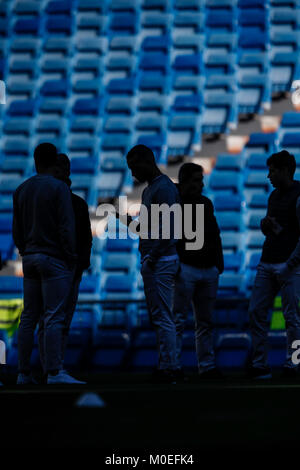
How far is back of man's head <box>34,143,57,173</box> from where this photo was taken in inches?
179

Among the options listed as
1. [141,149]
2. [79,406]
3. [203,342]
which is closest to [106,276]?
[203,342]

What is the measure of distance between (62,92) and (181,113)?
1708 millimetres

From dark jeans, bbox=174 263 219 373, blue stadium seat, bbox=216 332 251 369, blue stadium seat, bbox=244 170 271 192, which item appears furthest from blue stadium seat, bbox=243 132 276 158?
dark jeans, bbox=174 263 219 373

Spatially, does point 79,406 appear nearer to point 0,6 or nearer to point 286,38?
point 286,38

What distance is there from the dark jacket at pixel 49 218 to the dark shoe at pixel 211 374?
1.24 metres

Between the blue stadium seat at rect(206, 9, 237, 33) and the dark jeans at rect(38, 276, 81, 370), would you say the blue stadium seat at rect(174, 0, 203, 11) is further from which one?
the dark jeans at rect(38, 276, 81, 370)

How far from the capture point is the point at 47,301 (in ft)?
14.5

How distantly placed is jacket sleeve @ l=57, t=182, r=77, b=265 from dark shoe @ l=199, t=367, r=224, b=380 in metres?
1.27

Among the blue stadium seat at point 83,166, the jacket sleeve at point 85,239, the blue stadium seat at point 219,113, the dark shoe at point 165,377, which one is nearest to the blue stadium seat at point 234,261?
the blue stadium seat at point 219,113

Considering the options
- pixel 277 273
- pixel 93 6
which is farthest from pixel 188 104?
pixel 277 273

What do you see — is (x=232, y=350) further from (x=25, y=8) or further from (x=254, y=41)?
(x=25, y=8)

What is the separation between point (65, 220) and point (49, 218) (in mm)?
86

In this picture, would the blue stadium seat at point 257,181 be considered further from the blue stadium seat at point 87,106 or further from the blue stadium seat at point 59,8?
the blue stadium seat at point 59,8

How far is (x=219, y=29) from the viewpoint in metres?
11.7
